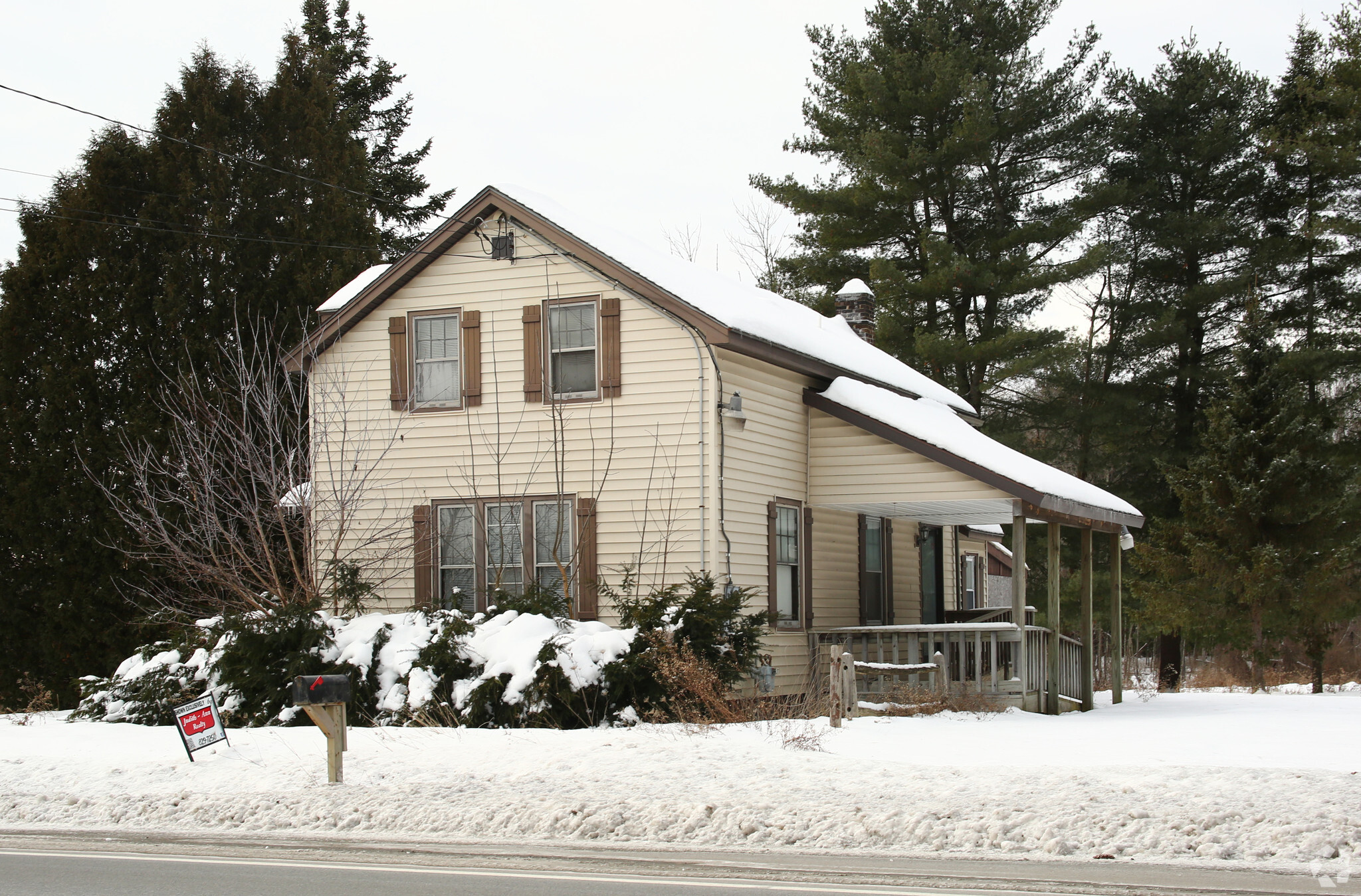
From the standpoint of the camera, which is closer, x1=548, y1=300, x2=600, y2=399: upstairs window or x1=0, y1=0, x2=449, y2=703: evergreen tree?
x1=548, y1=300, x2=600, y2=399: upstairs window

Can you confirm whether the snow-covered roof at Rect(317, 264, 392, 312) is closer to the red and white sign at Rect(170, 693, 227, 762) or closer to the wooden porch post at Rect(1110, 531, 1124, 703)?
the red and white sign at Rect(170, 693, 227, 762)

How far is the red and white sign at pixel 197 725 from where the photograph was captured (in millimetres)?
11281

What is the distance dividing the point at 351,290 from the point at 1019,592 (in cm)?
1041

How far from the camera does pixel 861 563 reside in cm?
1981

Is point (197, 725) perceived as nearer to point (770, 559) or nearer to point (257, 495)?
point (257, 495)

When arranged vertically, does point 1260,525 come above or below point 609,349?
below

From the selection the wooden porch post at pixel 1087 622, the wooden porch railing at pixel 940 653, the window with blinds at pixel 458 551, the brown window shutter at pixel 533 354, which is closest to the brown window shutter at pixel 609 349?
the brown window shutter at pixel 533 354

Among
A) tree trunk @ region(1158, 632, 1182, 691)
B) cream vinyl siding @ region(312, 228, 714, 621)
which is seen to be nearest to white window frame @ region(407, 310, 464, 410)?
cream vinyl siding @ region(312, 228, 714, 621)

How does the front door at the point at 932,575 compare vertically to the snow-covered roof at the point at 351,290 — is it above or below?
below

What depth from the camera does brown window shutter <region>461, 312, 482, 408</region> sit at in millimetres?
17562

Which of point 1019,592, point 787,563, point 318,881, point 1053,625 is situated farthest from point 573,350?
point 318,881

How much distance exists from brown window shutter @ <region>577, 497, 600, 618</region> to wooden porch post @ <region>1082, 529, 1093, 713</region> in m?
7.30

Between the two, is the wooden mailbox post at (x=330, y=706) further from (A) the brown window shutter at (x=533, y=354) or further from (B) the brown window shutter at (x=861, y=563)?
(B) the brown window shutter at (x=861, y=563)

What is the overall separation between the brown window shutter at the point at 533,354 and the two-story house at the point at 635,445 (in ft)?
0.08
